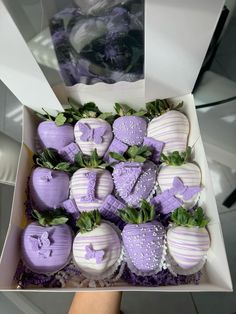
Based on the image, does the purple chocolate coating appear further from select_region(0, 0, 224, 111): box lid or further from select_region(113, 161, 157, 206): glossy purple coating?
select_region(0, 0, 224, 111): box lid

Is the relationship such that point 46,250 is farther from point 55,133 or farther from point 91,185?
point 55,133

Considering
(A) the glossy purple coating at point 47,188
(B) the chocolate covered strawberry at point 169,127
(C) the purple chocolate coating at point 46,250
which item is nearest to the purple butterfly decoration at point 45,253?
(C) the purple chocolate coating at point 46,250

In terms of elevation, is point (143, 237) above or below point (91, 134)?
below

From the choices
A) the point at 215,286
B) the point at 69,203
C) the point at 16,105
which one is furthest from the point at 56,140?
the point at 16,105

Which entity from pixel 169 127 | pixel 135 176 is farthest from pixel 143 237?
pixel 169 127

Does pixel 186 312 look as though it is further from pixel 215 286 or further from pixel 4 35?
pixel 4 35

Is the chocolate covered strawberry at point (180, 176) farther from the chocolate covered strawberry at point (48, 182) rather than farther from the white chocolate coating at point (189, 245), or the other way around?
the chocolate covered strawberry at point (48, 182)
